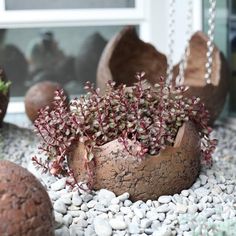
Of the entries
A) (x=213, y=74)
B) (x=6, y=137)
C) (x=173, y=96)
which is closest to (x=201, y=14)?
(x=213, y=74)

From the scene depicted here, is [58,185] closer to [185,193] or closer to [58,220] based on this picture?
A: [58,220]

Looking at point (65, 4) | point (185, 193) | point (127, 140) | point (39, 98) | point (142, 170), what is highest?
point (65, 4)

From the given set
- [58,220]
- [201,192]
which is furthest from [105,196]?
[201,192]

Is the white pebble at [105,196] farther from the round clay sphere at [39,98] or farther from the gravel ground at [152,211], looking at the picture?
the round clay sphere at [39,98]

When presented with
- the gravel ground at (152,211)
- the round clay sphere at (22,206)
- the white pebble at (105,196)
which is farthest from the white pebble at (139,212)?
the round clay sphere at (22,206)

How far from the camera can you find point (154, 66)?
423cm

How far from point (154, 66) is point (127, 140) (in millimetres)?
2132

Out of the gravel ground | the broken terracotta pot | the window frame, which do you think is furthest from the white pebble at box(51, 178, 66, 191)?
the window frame

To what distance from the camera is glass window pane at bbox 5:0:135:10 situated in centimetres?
504

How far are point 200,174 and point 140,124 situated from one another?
16.9 inches

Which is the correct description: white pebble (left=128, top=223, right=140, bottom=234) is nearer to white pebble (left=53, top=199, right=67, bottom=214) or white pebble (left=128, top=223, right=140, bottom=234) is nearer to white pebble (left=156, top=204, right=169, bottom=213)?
white pebble (left=156, top=204, right=169, bottom=213)

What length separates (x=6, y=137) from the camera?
382 centimetres

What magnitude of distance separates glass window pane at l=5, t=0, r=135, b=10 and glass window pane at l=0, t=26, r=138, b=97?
20cm

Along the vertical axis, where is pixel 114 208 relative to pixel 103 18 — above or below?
below
